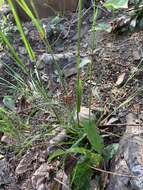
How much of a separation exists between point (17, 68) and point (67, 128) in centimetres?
58

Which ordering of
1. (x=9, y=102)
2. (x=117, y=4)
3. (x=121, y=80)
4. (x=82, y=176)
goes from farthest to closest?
(x=9, y=102) → (x=121, y=80) → (x=117, y=4) → (x=82, y=176)

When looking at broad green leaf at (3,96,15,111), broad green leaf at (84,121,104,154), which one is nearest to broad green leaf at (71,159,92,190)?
broad green leaf at (84,121,104,154)

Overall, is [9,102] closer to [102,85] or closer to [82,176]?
[102,85]

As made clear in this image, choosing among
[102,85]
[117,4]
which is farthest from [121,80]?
[117,4]

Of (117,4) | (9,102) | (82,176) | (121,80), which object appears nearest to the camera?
(82,176)

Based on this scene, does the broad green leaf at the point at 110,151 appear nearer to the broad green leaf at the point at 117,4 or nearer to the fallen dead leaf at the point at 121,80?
the fallen dead leaf at the point at 121,80

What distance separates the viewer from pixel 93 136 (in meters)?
1.06

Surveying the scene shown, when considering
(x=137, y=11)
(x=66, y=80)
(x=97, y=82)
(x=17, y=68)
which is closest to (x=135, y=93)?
(x=97, y=82)

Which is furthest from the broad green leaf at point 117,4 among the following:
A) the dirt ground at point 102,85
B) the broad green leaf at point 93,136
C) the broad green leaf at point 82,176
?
the broad green leaf at point 82,176

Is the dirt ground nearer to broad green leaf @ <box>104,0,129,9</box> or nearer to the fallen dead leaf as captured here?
the fallen dead leaf

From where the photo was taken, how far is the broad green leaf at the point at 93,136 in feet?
3.44

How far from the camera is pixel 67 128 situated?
1.17m

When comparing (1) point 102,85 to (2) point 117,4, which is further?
(1) point 102,85

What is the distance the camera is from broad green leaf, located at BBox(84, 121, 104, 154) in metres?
1.05
